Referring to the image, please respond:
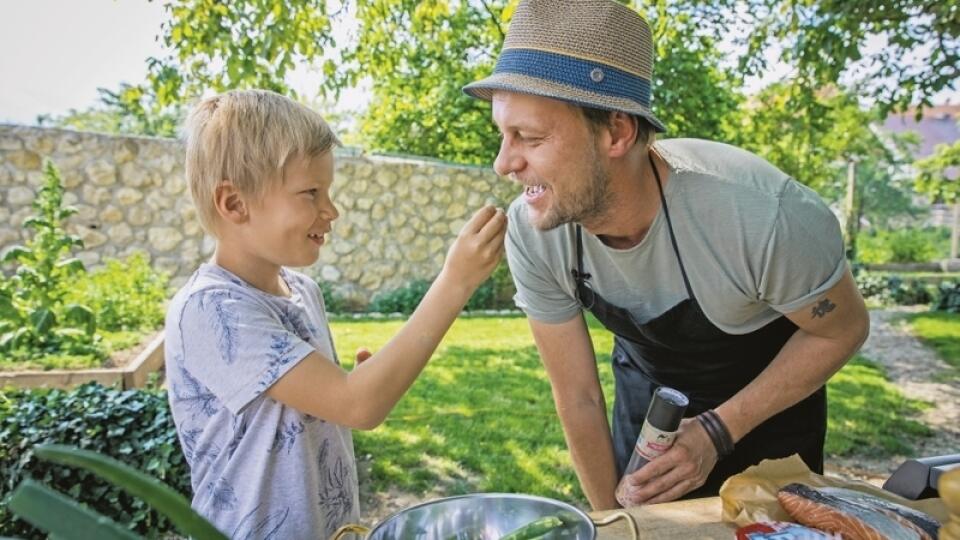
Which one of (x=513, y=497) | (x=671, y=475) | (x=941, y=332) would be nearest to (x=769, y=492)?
(x=671, y=475)

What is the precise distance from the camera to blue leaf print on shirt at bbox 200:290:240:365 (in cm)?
142

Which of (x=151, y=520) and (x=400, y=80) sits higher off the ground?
(x=400, y=80)

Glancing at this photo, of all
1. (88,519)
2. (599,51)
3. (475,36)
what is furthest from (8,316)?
(475,36)

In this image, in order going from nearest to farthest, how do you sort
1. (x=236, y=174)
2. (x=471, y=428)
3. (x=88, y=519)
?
(x=88, y=519) < (x=236, y=174) < (x=471, y=428)

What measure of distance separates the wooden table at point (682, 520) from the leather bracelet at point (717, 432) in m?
0.37

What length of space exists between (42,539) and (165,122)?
1001 cm

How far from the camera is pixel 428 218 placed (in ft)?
33.2

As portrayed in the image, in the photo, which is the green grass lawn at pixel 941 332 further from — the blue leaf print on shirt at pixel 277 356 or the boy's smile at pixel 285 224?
the blue leaf print on shirt at pixel 277 356

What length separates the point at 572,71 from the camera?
1.68 meters

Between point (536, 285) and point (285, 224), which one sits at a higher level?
point (285, 224)

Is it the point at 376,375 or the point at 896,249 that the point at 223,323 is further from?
the point at 896,249

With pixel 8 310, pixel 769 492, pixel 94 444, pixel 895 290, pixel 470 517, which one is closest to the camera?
pixel 470 517

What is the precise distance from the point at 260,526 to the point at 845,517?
1.00m

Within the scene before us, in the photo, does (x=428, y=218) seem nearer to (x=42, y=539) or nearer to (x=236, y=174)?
(x=42, y=539)
